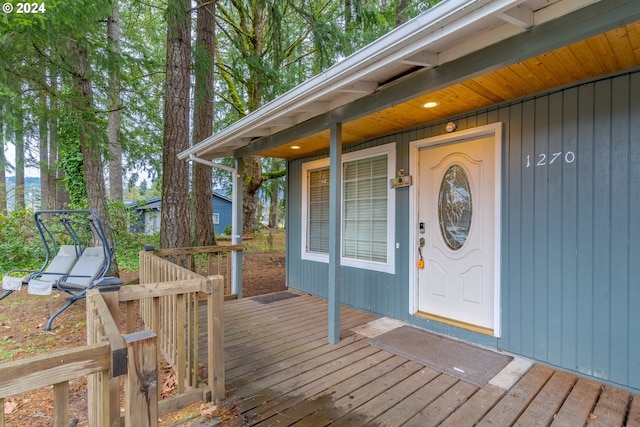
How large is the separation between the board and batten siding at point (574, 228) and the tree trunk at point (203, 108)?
4939 millimetres

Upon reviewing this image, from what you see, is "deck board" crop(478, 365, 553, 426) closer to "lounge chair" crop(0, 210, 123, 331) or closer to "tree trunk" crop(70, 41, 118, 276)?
"lounge chair" crop(0, 210, 123, 331)

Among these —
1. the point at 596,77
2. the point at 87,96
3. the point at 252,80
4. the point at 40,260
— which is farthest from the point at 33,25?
the point at 40,260

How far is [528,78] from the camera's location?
7.97 feet

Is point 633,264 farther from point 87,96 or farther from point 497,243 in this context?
point 87,96

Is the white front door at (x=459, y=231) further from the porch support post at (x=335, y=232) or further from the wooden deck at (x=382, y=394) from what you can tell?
the porch support post at (x=335, y=232)

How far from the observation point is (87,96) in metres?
4.99

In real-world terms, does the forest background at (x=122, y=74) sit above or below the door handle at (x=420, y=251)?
above

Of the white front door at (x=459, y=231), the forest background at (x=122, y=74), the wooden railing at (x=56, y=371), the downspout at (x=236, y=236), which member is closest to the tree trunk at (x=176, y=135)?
the forest background at (x=122, y=74)

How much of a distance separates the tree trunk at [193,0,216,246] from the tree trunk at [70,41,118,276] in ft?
5.76

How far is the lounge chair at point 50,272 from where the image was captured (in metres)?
3.75

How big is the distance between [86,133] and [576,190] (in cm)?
620

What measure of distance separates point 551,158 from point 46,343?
17.1 ft

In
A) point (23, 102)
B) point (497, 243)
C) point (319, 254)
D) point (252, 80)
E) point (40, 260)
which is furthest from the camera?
point (252, 80)

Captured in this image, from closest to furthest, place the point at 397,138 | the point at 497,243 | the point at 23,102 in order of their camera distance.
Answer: the point at 497,243
the point at 397,138
the point at 23,102
